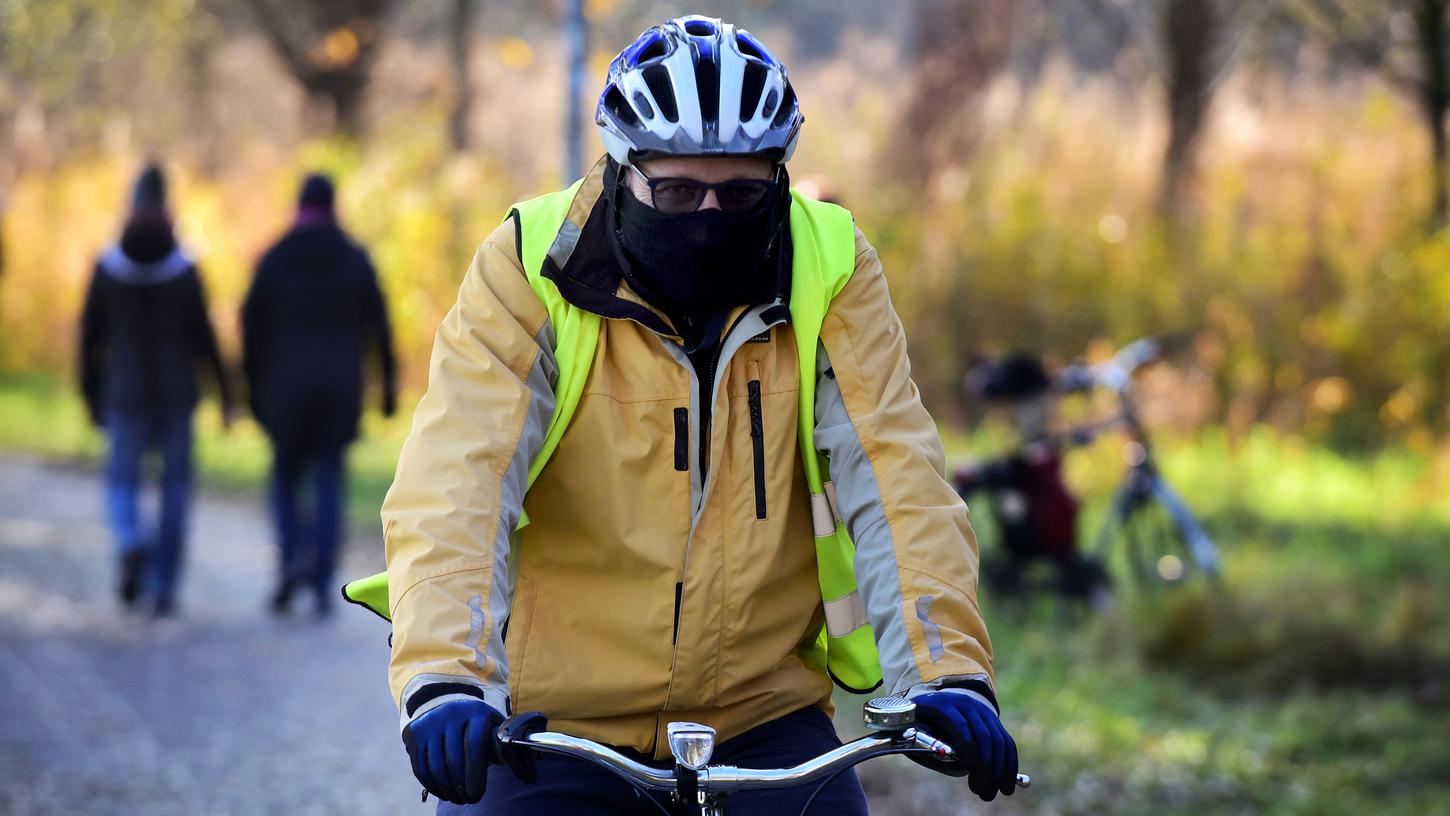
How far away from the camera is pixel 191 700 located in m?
7.15

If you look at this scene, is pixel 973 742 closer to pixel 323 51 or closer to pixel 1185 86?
pixel 1185 86

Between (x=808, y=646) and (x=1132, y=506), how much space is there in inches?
221

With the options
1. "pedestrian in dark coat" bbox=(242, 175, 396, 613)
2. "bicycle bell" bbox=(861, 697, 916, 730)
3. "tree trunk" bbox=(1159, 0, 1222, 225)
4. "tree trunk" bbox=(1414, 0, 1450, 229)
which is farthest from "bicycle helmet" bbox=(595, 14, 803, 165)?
"tree trunk" bbox=(1159, 0, 1222, 225)

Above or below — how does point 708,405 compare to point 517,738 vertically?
above

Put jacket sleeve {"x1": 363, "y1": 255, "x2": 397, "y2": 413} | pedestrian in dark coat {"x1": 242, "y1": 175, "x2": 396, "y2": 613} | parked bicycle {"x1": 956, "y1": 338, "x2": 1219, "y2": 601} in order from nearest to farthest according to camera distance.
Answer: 1. parked bicycle {"x1": 956, "y1": 338, "x2": 1219, "y2": 601}
2. pedestrian in dark coat {"x1": 242, "y1": 175, "x2": 396, "y2": 613}
3. jacket sleeve {"x1": 363, "y1": 255, "x2": 397, "y2": 413}

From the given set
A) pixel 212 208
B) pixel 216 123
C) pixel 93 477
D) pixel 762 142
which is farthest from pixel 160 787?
pixel 216 123

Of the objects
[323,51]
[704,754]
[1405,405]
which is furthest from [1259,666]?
[323,51]

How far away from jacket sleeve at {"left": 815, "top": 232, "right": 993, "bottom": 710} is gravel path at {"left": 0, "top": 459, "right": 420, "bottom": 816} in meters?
3.43

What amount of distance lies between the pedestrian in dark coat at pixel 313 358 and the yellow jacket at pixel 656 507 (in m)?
5.86

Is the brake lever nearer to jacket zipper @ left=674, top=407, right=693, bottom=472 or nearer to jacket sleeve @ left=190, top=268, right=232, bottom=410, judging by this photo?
jacket zipper @ left=674, top=407, right=693, bottom=472

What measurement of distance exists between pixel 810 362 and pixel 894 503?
0.89 ft

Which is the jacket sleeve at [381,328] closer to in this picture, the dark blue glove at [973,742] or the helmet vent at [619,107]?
the helmet vent at [619,107]

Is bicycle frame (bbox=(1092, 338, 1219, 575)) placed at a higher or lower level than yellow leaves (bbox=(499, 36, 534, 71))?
lower

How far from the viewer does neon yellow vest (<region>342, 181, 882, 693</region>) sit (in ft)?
9.12
